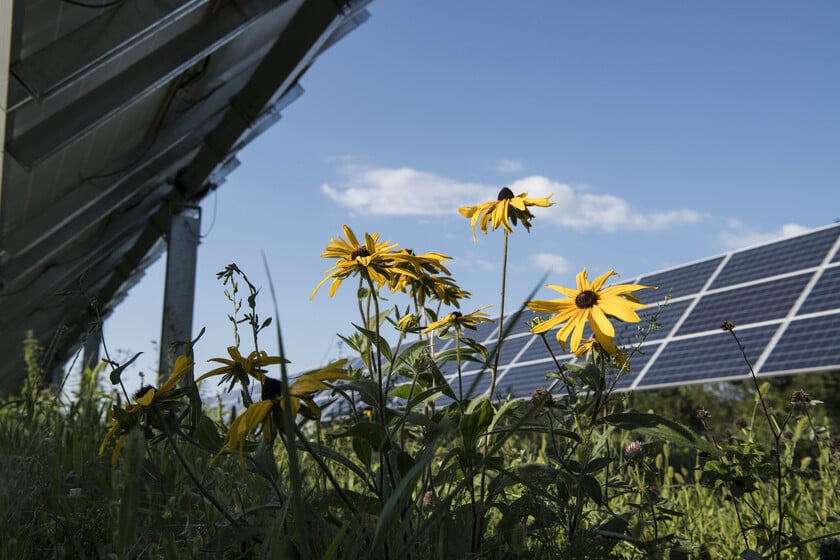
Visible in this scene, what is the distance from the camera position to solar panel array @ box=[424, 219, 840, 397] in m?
6.41

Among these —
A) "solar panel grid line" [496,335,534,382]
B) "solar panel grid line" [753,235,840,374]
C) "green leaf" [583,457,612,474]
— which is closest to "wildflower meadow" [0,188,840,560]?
"green leaf" [583,457,612,474]

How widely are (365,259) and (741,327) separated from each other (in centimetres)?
702

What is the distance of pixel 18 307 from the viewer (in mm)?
8602

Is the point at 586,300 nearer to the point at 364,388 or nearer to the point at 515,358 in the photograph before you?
the point at 364,388

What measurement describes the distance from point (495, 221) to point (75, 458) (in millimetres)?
1328

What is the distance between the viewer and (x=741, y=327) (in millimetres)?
7348

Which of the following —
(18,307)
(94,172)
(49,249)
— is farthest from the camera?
(18,307)

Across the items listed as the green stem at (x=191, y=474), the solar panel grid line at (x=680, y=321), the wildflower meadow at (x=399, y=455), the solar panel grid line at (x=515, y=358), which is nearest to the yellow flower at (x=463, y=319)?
the wildflower meadow at (x=399, y=455)

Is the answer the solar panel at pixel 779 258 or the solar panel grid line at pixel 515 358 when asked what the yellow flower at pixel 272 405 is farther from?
the solar panel at pixel 779 258

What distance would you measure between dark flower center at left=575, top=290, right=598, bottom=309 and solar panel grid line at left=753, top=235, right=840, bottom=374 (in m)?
5.73

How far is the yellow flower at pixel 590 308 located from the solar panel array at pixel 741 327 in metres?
4.57

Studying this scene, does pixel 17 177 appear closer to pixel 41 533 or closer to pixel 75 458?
pixel 75 458

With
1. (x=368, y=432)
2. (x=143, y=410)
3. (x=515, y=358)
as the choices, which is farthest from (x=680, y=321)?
(x=143, y=410)

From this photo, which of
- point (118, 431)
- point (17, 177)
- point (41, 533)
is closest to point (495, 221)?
point (118, 431)
